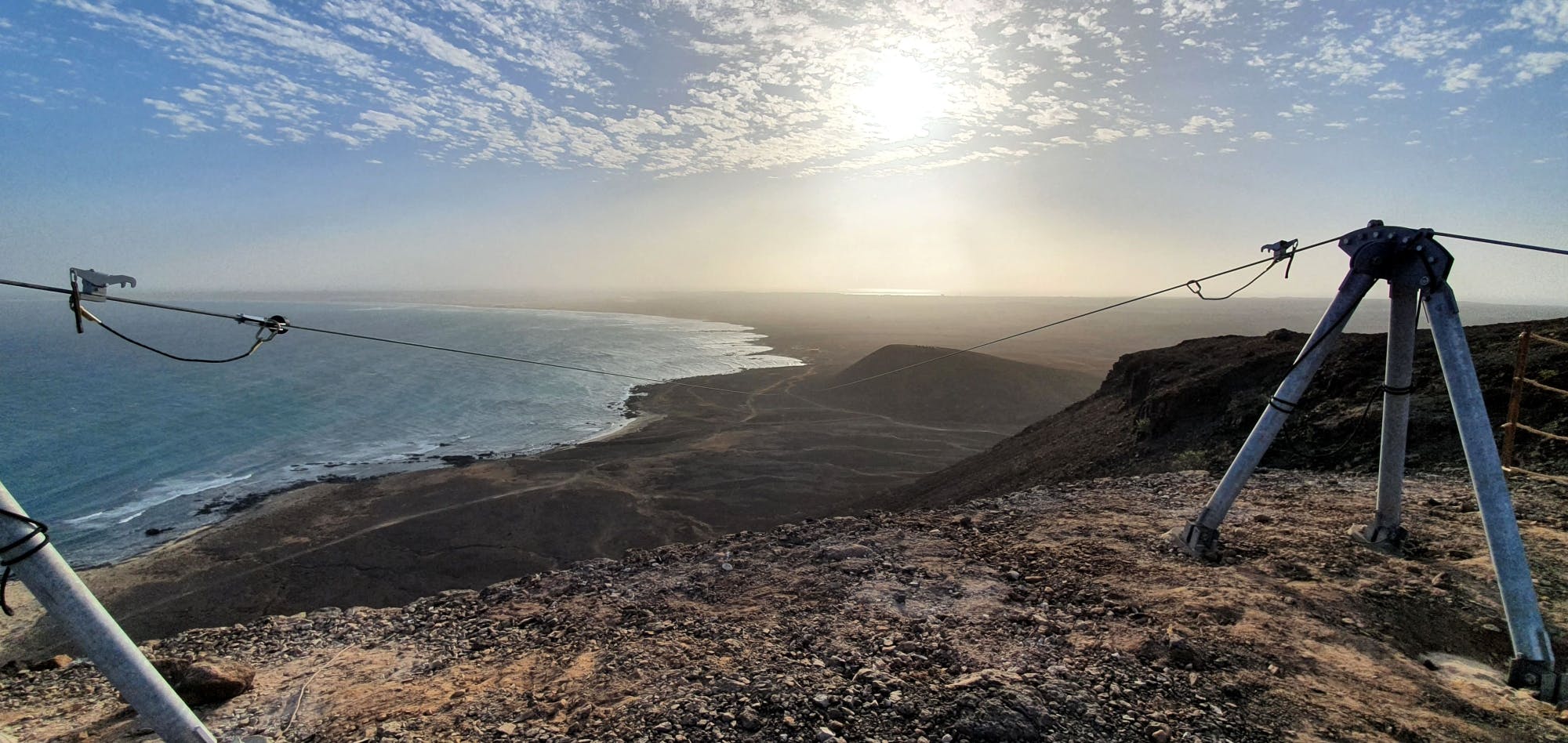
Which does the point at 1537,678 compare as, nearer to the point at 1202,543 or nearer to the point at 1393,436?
the point at 1202,543

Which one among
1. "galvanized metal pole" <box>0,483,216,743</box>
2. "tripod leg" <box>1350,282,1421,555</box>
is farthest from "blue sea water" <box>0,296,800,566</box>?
"tripod leg" <box>1350,282,1421,555</box>

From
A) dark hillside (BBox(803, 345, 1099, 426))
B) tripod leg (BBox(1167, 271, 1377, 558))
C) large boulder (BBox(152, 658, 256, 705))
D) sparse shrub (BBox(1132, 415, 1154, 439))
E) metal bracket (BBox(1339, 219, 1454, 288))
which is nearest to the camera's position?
large boulder (BBox(152, 658, 256, 705))

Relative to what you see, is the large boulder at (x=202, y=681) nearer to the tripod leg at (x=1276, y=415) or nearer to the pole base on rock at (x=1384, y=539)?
the tripod leg at (x=1276, y=415)

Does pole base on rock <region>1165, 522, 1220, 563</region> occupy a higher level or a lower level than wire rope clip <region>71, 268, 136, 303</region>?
lower

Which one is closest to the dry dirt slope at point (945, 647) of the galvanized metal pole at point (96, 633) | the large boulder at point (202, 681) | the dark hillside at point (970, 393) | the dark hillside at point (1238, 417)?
the large boulder at point (202, 681)

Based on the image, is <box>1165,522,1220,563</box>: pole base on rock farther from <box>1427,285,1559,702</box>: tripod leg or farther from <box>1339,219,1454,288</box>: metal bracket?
<box>1339,219,1454,288</box>: metal bracket

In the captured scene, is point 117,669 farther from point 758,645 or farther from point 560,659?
point 758,645

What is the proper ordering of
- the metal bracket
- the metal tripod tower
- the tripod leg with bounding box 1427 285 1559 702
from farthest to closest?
the metal bracket < the metal tripod tower < the tripod leg with bounding box 1427 285 1559 702
